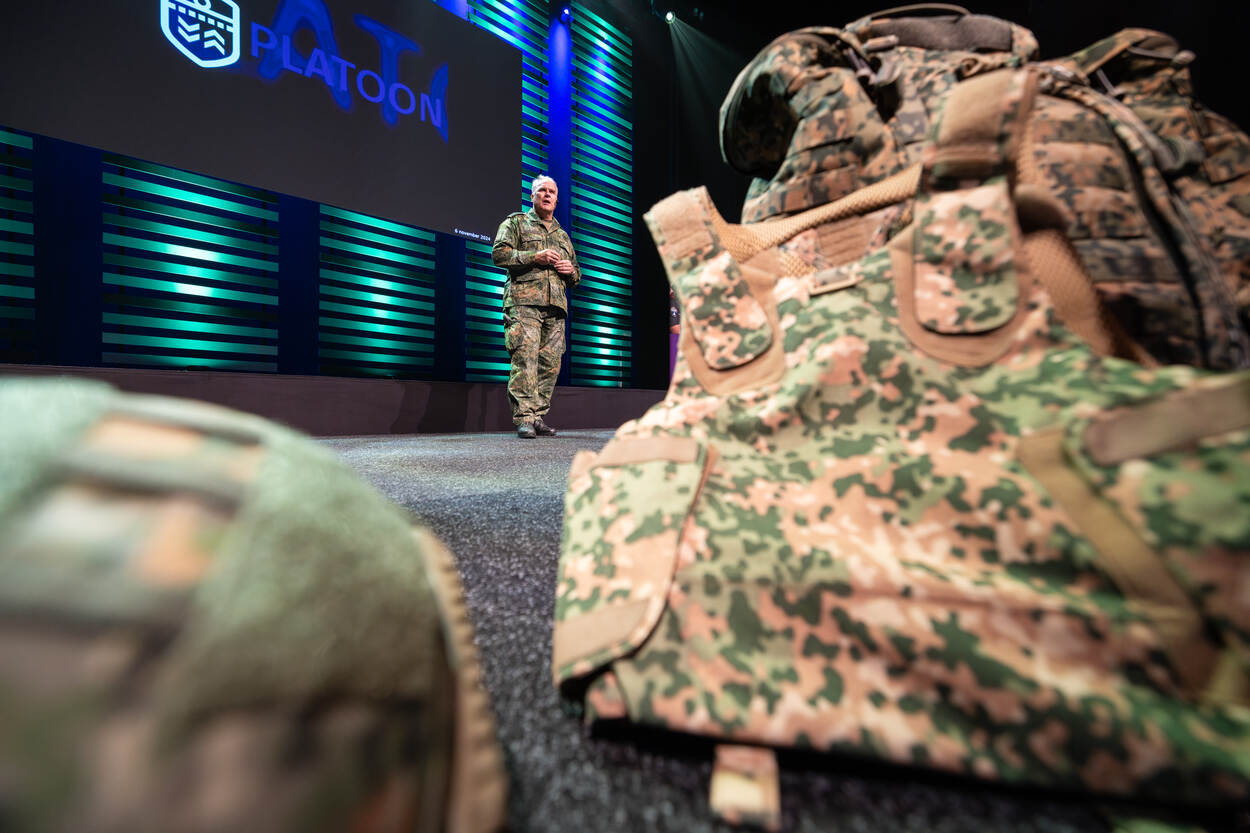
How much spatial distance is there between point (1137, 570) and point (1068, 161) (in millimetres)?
575

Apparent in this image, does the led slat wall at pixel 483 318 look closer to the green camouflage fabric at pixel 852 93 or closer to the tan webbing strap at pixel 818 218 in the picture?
the green camouflage fabric at pixel 852 93

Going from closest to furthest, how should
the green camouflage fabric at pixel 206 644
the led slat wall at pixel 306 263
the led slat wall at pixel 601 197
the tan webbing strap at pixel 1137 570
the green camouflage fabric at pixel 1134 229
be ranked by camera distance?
the green camouflage fabric at pixel 206 644 < the tan webbing strap at pixel 1137 570 < the green camouflage fabric at pixel 1134 229 < the led slat wall at pixel 306 263 < the led slat wall at pixel 601 197

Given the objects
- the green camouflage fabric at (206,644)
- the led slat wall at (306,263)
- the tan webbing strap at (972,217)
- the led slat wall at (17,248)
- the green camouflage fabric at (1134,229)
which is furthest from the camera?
the led slat wall at (306,263)

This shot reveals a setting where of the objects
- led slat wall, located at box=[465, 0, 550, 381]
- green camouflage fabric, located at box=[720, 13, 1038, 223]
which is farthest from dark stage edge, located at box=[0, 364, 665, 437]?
green camouflage fabric, located at box=[720, 13, 1038, 223]

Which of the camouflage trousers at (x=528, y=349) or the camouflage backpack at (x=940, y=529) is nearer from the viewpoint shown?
the camouflage backpack at (x=940, y=529)

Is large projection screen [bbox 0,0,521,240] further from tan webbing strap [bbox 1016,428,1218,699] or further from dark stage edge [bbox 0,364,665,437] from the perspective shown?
tan webbing strap [bbox 1016,428,1218,699]

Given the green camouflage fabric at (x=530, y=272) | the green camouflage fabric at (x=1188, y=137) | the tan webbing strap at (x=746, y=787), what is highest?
the green camouflage fabric at (x=530, y=272)

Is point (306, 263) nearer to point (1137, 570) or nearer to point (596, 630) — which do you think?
point (596, 630)

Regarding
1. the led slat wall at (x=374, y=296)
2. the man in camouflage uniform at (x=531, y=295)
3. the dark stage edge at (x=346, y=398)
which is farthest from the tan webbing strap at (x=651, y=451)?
the led slat wall at (x=374, y=296)

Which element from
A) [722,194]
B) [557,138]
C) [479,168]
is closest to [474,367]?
[479,168]

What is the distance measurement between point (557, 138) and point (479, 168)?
2.86ft

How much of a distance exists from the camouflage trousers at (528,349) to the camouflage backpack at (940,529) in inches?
97.1

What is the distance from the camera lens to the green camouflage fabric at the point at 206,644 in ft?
0.44

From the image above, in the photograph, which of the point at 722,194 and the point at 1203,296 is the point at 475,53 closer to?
the point at 722,194
